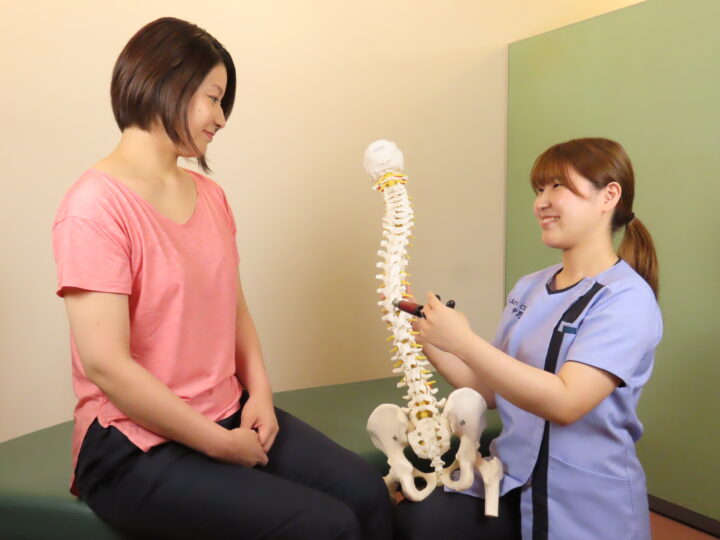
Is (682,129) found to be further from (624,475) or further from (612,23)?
(624,475)

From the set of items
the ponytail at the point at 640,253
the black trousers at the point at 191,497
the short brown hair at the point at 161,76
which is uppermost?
the short brown hair at the point at 161,76

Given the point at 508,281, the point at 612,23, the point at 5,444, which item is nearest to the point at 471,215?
the point at 508,281

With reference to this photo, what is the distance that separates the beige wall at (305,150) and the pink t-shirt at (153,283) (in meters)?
0.79

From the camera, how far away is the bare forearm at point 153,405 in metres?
1.07

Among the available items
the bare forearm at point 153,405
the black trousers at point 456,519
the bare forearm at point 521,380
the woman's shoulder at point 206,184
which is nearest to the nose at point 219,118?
the woman's shoulder at point 206,184

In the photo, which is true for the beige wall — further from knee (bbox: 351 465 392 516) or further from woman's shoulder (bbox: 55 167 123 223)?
knee (bbox: 351 465 392 516)

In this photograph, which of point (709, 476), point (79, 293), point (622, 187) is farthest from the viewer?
point (709, 476)

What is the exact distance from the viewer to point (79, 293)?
41.9 inches

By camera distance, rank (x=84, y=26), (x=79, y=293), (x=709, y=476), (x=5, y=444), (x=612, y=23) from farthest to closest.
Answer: (x=612, y=23)
(x=709, y=476)
(x=84, y=26)
(x=5, y=444)
(x=79, y=293)

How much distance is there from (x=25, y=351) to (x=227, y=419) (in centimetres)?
91

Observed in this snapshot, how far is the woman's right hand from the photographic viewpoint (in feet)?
3.76

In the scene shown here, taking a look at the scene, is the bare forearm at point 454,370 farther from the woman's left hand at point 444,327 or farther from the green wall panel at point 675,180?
the green wall panel at point 675,180

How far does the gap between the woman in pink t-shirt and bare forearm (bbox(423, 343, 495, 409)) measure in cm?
27

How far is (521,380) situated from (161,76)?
0.75 metres
